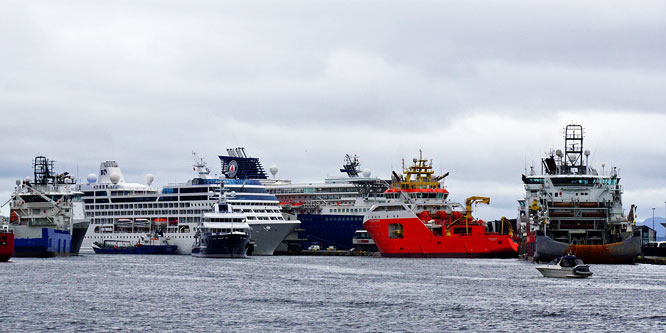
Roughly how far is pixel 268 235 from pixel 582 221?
52.8 m

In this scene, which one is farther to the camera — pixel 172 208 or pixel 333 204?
pixel 333 204

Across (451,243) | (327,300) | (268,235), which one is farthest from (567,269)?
(268,235)

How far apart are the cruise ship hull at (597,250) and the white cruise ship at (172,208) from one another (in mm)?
51427

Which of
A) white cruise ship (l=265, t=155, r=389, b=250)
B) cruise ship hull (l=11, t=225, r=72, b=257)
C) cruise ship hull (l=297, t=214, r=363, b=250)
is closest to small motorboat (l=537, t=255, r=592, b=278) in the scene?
white cruise ship (l=265, t=155, r=389, b=250)

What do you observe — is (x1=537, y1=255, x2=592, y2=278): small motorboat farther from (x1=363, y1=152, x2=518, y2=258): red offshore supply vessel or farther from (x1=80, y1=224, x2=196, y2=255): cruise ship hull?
(x1=80, y1=224, x2=196, y2=255): cruise ship hull

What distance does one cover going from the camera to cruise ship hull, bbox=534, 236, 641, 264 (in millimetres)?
102188

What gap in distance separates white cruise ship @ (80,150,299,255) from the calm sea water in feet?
166

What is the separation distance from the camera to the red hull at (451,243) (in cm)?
12975

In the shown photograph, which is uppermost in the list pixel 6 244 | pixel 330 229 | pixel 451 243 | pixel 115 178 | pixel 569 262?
pixel 115 178

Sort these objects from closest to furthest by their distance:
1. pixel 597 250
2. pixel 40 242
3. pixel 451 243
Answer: pixel 597 250 < pixel 40 242 < pixel 451 243

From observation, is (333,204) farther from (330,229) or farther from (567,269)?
(567,269)

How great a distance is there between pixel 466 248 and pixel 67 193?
50.5 metres

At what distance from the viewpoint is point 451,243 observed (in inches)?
5103

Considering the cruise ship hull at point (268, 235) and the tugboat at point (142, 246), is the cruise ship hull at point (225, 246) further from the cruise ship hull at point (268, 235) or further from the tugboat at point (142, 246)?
the tugboat at point (142, 246)
